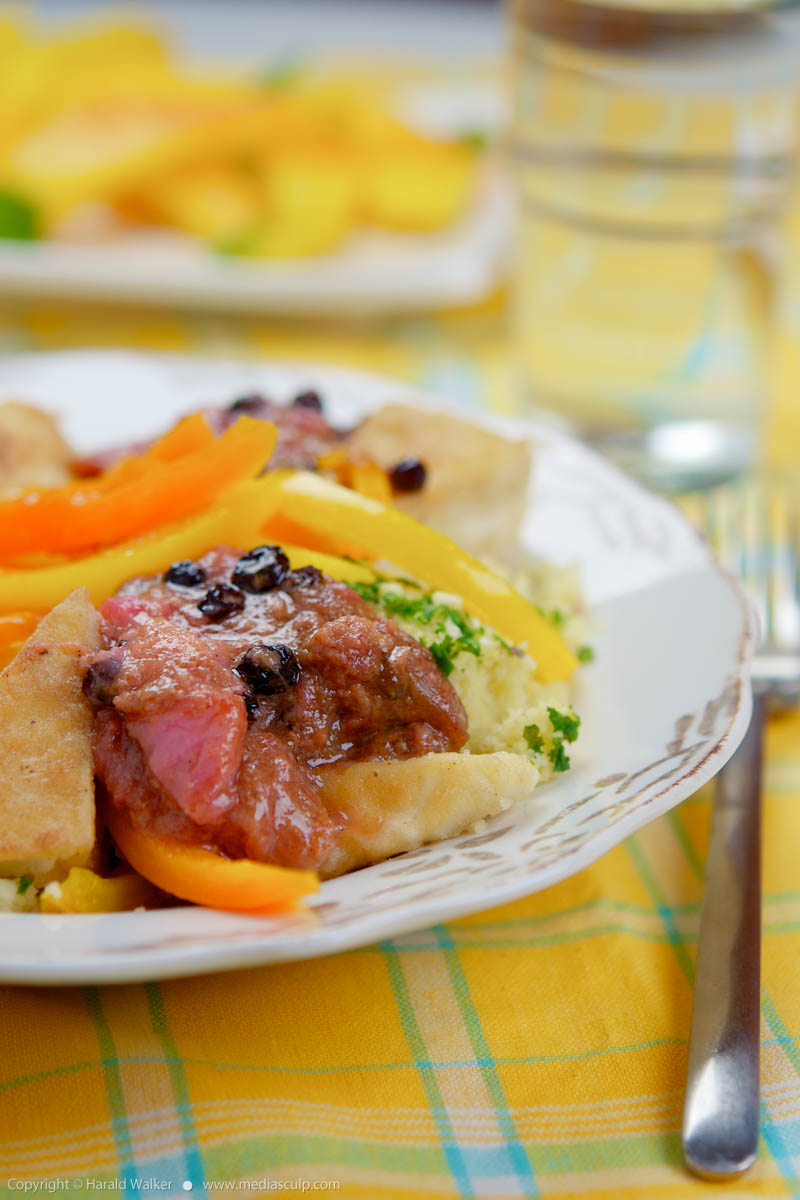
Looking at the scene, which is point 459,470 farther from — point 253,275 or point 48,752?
point 253,275

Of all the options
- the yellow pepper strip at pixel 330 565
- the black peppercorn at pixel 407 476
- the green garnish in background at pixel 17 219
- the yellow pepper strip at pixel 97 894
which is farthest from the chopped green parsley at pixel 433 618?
the green garnish in background at pixel 17 219

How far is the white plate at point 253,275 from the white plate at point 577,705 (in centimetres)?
131

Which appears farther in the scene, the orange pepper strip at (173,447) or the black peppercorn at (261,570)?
the orange pepper strip at (173,447)

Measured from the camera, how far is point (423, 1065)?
8.20 ft

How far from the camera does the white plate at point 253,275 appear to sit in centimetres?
580

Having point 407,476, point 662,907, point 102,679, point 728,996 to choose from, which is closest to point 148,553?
point 102,679

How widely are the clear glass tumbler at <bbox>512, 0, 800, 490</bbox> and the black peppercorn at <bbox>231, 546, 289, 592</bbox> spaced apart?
7.81 ft

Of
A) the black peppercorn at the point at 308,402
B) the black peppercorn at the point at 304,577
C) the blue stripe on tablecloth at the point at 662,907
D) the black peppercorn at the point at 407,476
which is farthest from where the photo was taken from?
the black peppercorn at the point at 308,402

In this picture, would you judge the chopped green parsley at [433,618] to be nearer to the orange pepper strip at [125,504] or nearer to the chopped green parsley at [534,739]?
the chopped green parsley at [534,739]

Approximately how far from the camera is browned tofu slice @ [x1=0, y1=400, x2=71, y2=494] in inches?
140

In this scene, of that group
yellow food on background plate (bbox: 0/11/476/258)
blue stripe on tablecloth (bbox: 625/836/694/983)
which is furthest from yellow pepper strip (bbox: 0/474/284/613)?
yellow food on background plate (bbox: 0/11/476/258)

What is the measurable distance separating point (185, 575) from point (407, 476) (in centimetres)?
79

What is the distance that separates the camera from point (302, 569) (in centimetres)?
294

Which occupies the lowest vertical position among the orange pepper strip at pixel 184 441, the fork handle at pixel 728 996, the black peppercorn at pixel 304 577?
the fork handle at pixel 728 996
